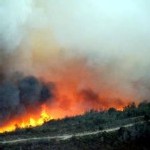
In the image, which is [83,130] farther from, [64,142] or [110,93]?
[110,93]

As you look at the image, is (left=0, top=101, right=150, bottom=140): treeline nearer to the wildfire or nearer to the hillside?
the hillside

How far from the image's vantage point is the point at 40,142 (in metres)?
61.3

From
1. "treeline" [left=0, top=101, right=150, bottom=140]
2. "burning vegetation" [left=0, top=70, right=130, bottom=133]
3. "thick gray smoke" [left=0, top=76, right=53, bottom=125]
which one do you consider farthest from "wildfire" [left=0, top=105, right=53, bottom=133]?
"treeline" [left=0, top=101, right=150, bottom=140]

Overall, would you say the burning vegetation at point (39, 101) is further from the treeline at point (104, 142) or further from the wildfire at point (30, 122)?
the treeline at point (104, 142)

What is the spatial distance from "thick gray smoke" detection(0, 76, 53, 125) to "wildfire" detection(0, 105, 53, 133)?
956 mm

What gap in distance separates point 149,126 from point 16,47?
97.1ft

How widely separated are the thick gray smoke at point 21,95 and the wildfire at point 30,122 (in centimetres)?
96

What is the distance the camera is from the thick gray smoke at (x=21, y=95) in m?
79.2

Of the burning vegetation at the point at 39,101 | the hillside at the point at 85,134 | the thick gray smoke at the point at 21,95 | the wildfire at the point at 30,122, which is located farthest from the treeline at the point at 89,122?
the thick gray smoke at the point at 21,95

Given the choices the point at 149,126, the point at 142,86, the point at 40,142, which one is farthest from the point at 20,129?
the point at 142,86

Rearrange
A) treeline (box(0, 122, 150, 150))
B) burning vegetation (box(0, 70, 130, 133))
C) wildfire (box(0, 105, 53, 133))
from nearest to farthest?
treeline (box(0, 122, 150, 150)), wildfire (box(0, 105, 53, 133)), burning vegetation (box(0, 70, 130, 133))

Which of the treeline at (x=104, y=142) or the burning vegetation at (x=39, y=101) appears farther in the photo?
the burning vegetation at (x=39, y=101)

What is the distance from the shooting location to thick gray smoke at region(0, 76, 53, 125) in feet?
260

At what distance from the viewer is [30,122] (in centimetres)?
7962
